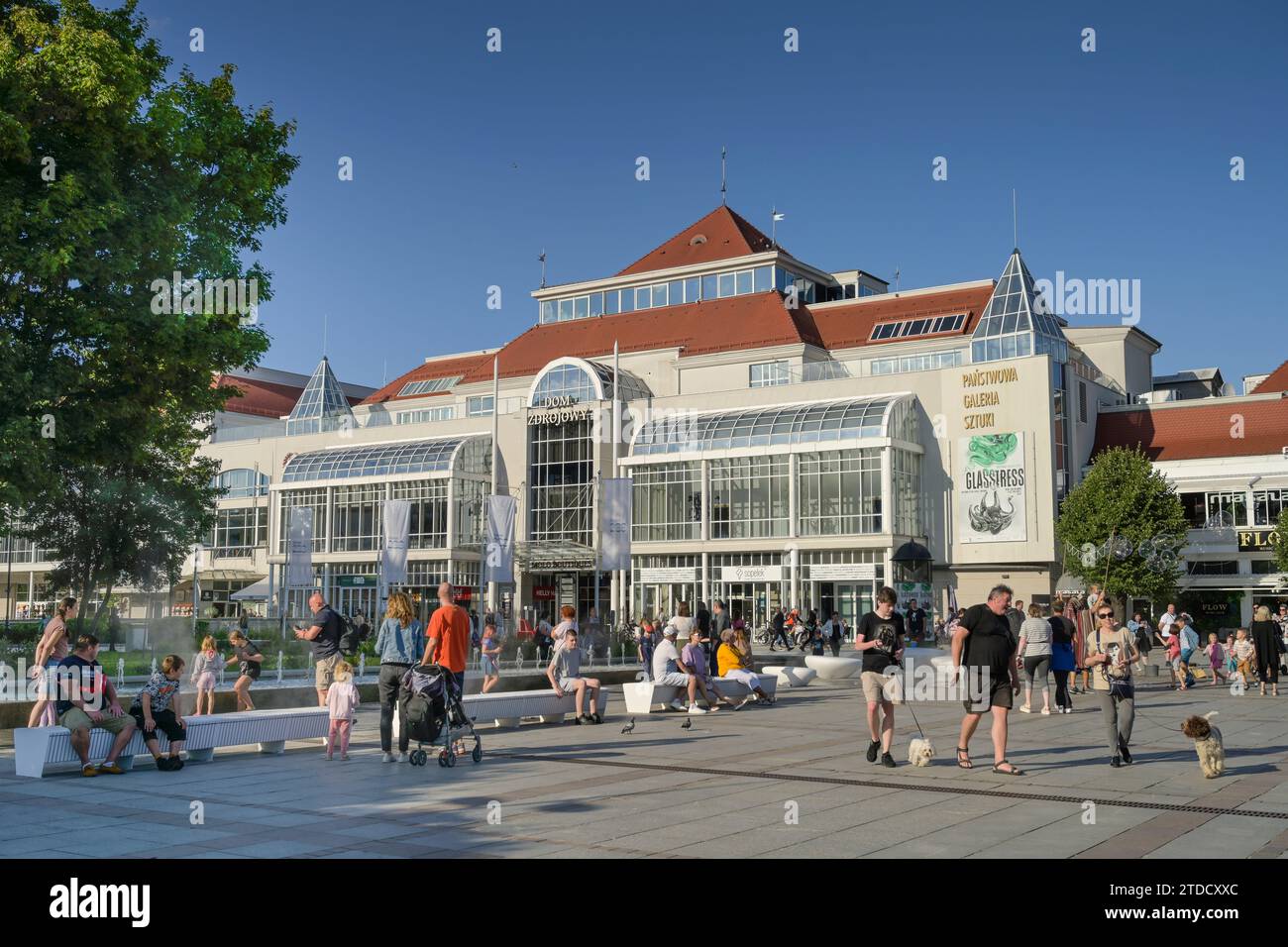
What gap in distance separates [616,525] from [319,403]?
47747mm

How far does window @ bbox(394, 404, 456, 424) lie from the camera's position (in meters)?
70.2

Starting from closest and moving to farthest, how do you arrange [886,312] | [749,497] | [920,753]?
[920,753]
[749,497]
[886,312]

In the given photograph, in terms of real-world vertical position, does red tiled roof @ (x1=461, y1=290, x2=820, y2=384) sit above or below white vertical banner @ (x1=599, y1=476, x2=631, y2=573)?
above

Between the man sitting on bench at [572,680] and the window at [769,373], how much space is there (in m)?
41.8

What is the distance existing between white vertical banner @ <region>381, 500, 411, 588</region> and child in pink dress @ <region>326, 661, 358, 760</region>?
22.8 meters

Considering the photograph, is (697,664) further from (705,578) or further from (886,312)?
(886,312)

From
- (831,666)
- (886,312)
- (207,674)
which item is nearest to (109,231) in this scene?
(207,674)

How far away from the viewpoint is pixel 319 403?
77688 mm

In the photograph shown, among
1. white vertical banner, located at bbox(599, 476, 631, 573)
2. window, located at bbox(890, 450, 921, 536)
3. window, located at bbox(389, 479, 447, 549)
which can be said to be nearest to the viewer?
white vertical banner, located at bbox(599, 476, 631, 573)

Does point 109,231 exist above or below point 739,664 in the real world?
above

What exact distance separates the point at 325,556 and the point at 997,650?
5660 cm

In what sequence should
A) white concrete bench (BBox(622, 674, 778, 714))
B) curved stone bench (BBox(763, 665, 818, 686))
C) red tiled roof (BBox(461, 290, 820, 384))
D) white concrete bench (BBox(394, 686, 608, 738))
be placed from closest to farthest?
white concrete bench (BBox(394, 686, 608, 738))
white concrete bench (BBox(622, 674, 778, 714))
curved stone bench (BBox(763, 665, 818, 686))
red tiled roof (BBox(461, 290, 820, 384))

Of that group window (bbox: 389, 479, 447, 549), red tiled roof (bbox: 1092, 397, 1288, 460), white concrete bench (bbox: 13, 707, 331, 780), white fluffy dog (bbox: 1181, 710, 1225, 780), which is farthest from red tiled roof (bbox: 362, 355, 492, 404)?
white fluffy dog (bbox: 1181, 710, 1225, 780)

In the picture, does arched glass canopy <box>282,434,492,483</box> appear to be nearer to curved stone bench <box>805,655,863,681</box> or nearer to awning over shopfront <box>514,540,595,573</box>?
awning over shopfront <box>514,540,595,573</box>
